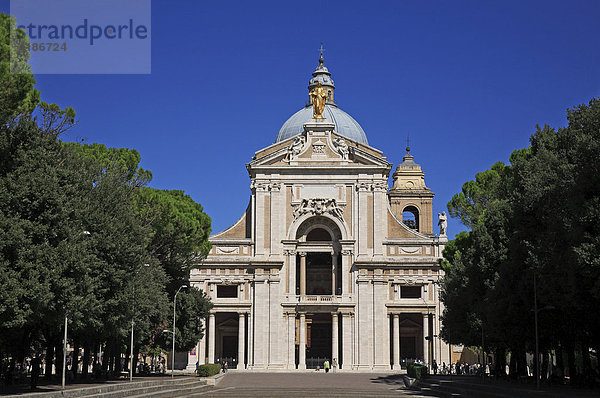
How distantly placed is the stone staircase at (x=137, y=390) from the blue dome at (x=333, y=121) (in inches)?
2056

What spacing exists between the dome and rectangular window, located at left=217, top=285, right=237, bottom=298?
84.6 ft

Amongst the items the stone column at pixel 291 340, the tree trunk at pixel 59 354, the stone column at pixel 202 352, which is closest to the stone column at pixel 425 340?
the stone column at pixel 291 340

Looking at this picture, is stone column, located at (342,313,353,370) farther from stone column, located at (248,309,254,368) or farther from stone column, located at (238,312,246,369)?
stone column, located at (238,312,246,369)

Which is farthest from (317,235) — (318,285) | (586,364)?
(586,364)

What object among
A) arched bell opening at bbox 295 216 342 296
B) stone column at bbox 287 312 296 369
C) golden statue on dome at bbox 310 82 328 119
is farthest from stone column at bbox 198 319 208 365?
golden statue on dome at bbox 310 82 328 119

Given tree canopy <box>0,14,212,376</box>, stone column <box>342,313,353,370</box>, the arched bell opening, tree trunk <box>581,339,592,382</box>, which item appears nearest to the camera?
tree canopy <box>0,14,212,376</box>

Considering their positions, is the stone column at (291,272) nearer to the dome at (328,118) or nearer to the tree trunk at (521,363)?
the dome at (328,118)

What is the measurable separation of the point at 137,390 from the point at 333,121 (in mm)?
67283

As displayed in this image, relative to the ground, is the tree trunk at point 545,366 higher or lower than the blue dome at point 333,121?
lower

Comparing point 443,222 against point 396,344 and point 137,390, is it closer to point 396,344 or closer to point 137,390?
point 396,344

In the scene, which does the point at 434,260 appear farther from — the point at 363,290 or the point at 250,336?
the point at 250,336

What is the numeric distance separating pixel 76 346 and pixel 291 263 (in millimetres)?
36636

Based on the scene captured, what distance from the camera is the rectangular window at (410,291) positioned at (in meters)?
91.8

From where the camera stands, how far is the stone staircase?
38.6 m
